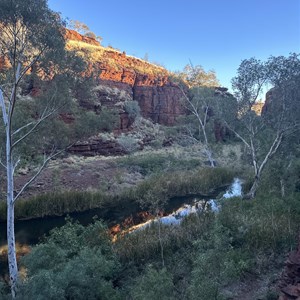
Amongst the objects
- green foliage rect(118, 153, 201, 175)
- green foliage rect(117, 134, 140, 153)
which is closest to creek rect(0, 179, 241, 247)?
green foliage rect(118, 153, 201, 175)

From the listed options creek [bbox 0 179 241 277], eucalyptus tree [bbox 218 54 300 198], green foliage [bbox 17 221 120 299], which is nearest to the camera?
green foliage [bbox 17 221 120 299]

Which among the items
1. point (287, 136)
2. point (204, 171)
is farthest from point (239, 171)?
point (287, 136)

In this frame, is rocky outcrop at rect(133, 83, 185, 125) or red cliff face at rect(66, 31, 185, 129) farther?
rocky outcrop at rect(133, 83, 185, 125)

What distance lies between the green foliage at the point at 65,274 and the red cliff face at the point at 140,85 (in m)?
35.5

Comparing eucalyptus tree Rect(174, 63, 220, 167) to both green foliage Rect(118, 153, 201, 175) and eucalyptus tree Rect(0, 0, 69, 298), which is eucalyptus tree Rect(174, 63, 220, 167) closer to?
green foliage Rect(118, 153, 201, 175)

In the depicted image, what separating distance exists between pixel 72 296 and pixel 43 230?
841cm

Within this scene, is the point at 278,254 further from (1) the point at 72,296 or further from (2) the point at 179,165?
(2) the point at 179,165

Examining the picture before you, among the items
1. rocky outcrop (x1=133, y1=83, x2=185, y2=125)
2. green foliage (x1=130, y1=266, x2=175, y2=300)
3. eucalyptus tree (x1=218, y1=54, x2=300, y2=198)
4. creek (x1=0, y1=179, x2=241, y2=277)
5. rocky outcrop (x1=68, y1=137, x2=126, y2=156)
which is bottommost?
creek (x1=0, y1=179, x2=241, y2=277)

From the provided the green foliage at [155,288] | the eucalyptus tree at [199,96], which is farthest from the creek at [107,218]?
the eucalyptus tree at [199,96]

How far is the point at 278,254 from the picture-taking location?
9320mm

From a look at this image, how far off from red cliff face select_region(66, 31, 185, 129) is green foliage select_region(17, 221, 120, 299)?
35.5 meters

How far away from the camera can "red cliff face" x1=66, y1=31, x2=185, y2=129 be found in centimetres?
4441

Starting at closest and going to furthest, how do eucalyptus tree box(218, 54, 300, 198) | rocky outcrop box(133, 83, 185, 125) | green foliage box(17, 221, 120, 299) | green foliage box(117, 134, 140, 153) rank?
green foliage box(17, 221, 120, 299) → eucalyptus tree box(218, 54, 300, 198) → green foliage box(117, 134, 140, 153) → rocky outcrop box(133, 83, 185, 125)

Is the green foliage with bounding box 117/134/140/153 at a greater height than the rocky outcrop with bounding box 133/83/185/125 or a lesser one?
lesser
